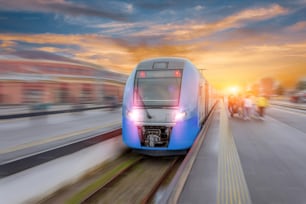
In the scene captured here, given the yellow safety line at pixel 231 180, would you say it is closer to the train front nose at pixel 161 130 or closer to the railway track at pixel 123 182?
the train front nose at pixel 161 130

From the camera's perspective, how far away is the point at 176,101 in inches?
299

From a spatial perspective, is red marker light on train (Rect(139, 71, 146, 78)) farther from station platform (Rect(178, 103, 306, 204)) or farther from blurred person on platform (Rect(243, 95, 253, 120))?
blurred person on platform (Rect(243, 95, 253, 120))

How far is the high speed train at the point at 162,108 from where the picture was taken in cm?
738

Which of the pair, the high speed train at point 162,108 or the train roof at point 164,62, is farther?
the train roof at point 164,62

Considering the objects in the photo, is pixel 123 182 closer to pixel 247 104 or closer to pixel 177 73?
pixel 177 73

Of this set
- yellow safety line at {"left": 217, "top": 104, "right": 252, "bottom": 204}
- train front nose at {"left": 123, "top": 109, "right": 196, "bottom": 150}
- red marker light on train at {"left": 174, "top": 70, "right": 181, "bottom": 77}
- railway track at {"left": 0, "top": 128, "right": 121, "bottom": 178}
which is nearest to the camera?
yellow safety line at {"left": 217, "top": 104, "right": 252, "bottom": 204}

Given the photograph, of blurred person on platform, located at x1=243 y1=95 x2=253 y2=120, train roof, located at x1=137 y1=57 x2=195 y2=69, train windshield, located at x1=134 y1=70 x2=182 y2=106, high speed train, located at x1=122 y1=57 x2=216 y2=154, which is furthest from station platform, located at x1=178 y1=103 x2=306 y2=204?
blurred person on platform, located at x1=243 y1=95 x2=253 y2=120

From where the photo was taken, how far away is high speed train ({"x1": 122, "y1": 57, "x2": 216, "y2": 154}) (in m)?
7.38

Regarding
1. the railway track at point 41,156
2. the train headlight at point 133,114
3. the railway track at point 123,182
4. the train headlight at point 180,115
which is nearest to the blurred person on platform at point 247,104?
the railway track at point 123,182

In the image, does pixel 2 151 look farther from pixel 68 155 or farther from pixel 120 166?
pixel 120 166

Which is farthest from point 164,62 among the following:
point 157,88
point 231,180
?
point 231,180

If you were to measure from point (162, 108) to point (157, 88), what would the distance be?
0.80m

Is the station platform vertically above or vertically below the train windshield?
below

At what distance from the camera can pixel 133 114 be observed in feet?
25.2
